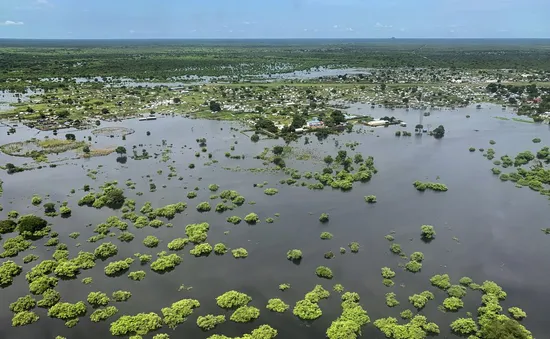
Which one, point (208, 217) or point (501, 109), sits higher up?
point (501, 109)

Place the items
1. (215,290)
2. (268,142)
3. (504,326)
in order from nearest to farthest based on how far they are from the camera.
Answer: (504,326)
(215,290)
(268,142)

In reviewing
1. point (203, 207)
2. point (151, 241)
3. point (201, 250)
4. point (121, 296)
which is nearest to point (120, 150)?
point (203, 207)

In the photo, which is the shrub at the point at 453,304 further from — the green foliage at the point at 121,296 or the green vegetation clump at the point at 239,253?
the green foliage at the point at 121,296

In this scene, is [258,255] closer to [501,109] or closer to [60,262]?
[60,262]

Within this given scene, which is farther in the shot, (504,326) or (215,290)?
(215,290)

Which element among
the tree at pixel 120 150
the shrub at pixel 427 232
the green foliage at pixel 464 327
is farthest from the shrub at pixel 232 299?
the tree at pixel 120 150

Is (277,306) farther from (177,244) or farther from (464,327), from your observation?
(464,327)

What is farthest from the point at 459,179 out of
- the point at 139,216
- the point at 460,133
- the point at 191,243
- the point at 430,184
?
the point at 139,216

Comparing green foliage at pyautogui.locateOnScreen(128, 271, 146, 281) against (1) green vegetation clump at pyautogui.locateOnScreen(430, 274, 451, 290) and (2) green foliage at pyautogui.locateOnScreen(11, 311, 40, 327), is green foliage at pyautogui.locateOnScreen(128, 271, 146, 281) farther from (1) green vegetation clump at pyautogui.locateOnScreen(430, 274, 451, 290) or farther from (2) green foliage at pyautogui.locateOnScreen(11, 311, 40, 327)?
(1) green vegetation clump at pyautogui.locateOnScreen(430, 274, 451, 290)
